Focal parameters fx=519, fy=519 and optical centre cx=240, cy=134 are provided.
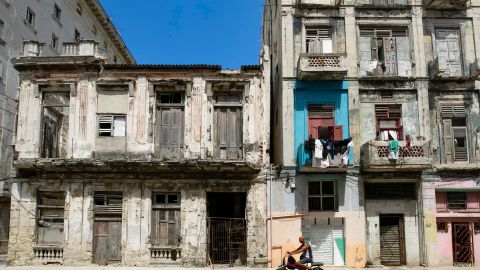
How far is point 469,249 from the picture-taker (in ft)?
70.9

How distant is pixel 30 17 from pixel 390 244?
24860 millimetres

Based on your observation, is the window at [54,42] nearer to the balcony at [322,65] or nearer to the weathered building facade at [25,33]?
the weathered building facade at [25,33]

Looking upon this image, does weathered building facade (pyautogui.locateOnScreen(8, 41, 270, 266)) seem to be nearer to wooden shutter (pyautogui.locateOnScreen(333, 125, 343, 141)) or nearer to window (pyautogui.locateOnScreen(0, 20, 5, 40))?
wooden shutter (pyautogui.locateOnScreen(333, 125, 343, 141))

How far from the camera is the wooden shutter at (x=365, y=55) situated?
74.9ft

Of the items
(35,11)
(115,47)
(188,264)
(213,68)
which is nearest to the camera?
(188,264)

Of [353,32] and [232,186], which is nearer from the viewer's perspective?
[232,186]

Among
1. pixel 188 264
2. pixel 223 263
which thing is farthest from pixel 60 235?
pixel 223 263

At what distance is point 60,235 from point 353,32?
15.2 meters

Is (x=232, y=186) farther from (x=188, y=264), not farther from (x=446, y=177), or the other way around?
(x=446, y=177)

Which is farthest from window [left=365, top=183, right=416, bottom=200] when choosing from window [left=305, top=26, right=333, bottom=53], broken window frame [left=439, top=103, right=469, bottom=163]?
window [left=305, top=26, right=333, bottom=53]

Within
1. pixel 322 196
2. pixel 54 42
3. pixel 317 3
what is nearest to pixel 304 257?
pixel 322 196

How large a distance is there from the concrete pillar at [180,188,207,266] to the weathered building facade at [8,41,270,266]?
0.13 ft

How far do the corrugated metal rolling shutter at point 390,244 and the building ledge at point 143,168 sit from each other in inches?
238

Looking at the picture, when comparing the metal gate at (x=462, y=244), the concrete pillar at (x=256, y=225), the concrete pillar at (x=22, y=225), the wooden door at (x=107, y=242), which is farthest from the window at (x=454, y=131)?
the concrete pillar at (x=22, y=225)
